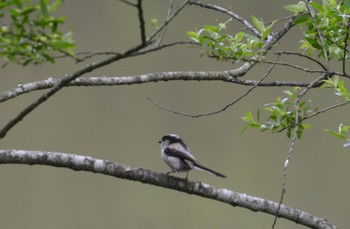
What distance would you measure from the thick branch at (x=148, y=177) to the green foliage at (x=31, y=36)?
1.86 ft

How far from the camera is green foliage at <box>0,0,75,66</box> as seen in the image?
5.10 feet

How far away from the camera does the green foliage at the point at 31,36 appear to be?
1.55 m

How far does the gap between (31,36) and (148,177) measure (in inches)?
34.3

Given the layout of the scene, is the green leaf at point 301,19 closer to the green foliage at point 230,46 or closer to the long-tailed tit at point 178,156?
the green foliage at point 230,46

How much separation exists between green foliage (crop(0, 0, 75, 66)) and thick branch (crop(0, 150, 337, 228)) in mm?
566

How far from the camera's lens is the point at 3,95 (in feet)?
8.20

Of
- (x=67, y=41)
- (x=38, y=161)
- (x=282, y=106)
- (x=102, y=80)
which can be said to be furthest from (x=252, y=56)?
(x=67, y=41)

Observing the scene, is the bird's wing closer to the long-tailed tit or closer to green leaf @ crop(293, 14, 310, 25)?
the long-tailed tit

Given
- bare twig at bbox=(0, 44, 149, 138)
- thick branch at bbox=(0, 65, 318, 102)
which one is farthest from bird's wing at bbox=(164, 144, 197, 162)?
bare twig at bbox=(0, 44, 149, 138)

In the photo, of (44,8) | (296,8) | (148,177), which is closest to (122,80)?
(148,177)

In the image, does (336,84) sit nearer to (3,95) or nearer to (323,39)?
(323,39)

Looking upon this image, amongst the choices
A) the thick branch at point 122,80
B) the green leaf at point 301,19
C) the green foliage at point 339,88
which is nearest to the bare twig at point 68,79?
the thick branch at point 122,80

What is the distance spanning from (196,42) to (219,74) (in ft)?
1.03

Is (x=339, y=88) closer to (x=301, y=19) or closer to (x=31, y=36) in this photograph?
(x=301, y=19)
